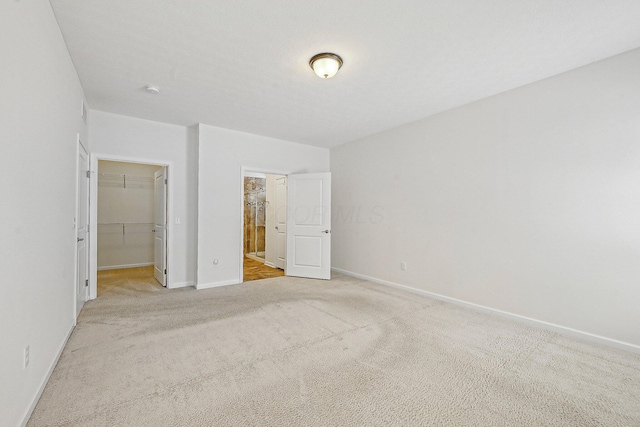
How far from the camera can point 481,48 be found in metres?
2.50

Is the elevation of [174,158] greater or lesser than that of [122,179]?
greater

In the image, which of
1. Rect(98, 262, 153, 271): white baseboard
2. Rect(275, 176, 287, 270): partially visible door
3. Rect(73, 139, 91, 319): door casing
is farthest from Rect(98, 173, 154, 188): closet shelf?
Rect(275, 176, 287, 270): partially visible door

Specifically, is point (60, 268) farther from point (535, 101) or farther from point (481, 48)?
point (535, 101)

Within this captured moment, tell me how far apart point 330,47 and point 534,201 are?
270cm

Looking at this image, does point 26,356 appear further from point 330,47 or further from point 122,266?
point 122,266

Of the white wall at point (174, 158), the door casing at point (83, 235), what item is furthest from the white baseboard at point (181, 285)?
the door casing at point (83, 235)

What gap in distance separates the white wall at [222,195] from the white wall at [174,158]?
19cm

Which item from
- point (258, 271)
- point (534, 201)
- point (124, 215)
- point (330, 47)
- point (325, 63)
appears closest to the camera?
point (330, 47)

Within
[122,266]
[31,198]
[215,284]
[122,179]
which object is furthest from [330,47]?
[122,266]

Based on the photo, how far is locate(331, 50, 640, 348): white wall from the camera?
8.57 feet

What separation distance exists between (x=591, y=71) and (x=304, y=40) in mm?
2778

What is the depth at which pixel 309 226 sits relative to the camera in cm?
545

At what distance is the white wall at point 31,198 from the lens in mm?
1418

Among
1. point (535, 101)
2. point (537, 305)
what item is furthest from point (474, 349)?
point (535, 101)
